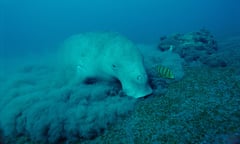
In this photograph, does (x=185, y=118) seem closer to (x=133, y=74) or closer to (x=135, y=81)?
(x=135, y=81)

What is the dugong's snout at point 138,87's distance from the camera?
5035 mm

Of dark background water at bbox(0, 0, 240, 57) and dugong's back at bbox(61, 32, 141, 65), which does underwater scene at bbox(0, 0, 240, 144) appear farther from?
dark background water at bbox(0, 0, 240, 57)

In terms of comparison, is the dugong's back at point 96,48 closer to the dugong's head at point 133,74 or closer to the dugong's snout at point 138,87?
the dugong's head at point 133,74

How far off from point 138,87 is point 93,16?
11217 cm

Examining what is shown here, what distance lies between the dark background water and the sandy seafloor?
142 ft

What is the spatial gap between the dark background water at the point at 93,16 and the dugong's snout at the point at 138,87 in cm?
4343

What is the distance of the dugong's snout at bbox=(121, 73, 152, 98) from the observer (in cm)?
504

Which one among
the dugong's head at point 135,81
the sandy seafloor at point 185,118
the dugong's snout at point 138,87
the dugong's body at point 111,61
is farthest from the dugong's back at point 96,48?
the sandy seafloor at point 185,118

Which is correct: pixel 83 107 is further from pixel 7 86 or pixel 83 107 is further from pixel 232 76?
pixel 232 76

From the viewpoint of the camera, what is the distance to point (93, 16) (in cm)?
11094

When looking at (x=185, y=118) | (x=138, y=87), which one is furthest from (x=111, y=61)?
(x=185, y=118)

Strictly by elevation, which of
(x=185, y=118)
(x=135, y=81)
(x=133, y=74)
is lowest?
(x=185, y=118)

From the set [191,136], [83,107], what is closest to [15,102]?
[83,107]

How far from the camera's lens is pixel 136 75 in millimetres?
5055
